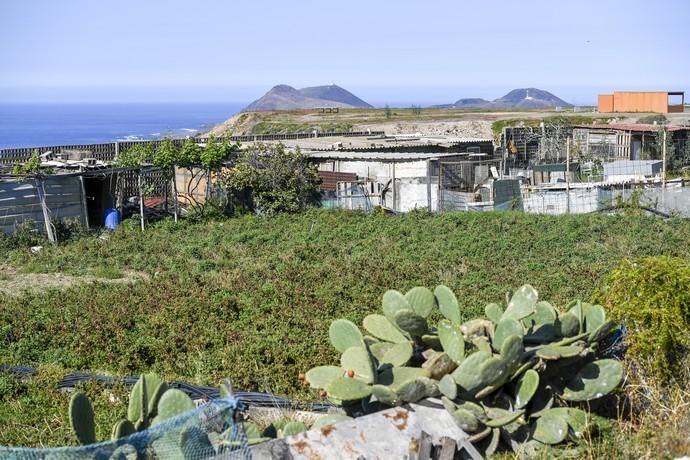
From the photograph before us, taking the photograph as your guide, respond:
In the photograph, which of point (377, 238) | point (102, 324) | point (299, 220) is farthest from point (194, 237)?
point (102, 324)

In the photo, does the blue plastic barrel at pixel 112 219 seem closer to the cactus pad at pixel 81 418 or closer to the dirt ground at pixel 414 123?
the cactus pad at pixel 81 418

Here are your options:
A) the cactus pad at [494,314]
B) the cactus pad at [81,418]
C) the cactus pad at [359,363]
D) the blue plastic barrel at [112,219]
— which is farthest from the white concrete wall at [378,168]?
the cactus pad at [81,418]

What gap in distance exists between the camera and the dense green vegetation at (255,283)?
1055 cm

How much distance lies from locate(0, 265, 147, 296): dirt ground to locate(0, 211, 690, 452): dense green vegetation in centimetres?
41

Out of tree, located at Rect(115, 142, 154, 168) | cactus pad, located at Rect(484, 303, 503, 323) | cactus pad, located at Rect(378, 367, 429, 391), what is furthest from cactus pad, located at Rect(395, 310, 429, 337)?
tree, located at Rect(115, 142, 154, 168)

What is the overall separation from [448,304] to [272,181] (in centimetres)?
1669

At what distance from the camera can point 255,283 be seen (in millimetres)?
15211

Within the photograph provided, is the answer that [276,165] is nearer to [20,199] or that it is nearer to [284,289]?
[20,199]

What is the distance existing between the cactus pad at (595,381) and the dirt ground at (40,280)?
34.7 ft

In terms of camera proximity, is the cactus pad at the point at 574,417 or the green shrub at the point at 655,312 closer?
the cactus pad at the point at 574,417

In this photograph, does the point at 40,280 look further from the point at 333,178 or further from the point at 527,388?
the point at 527,388

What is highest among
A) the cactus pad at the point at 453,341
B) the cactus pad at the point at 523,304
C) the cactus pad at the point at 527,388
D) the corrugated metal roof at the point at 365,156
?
the corrugated metal roof at the point at 365,156

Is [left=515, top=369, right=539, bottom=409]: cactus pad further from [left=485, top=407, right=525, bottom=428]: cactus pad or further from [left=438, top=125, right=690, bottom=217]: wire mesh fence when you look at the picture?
[left=438, top=125, right=690, bottom=217]: wire mesh fence

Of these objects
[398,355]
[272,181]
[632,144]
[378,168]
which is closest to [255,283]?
[398,355]
